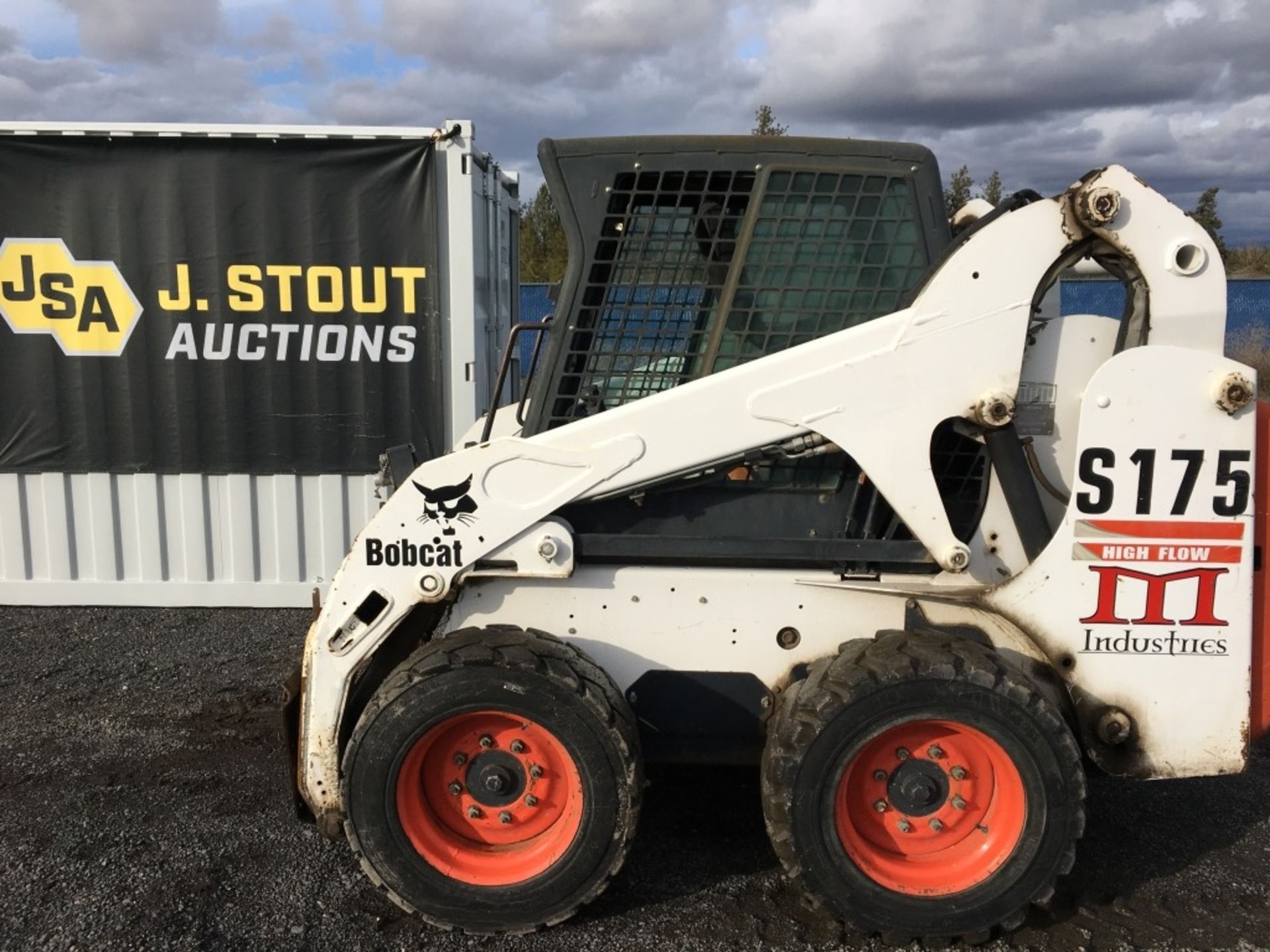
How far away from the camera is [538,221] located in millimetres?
32281

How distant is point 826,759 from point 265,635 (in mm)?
4051

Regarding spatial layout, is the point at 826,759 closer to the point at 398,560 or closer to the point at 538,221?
the point at 398,560

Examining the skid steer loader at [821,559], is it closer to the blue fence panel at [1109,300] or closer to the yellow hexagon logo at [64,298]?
the yellow hexagon logo at [64,298]

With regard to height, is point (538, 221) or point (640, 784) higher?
point (538, 221)

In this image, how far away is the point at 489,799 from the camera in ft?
10.8

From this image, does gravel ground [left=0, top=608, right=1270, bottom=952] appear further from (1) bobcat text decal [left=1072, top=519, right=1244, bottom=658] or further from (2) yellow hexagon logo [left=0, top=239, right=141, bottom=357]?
(2) yellow hexagon logo [left=0, top=239, right=141, bottom=357]

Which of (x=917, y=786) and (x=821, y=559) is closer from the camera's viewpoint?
(x=917, y=786)

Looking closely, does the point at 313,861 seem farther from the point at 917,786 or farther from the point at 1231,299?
the point at 1231,299

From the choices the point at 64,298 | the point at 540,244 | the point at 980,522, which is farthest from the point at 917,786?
the point at 540,244

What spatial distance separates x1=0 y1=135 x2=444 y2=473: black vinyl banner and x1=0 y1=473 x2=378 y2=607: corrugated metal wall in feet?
0.39

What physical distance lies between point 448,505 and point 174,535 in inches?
155

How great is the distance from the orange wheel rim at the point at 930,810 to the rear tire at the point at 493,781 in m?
0.70

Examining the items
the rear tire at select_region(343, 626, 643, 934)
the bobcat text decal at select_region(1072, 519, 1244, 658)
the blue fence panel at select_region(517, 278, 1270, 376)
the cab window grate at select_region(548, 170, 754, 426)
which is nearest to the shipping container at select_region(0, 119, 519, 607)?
the cab window grate at select_region(548, 170, 754, 426)

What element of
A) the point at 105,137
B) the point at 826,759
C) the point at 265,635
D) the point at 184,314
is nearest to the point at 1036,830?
the point at 826,759
